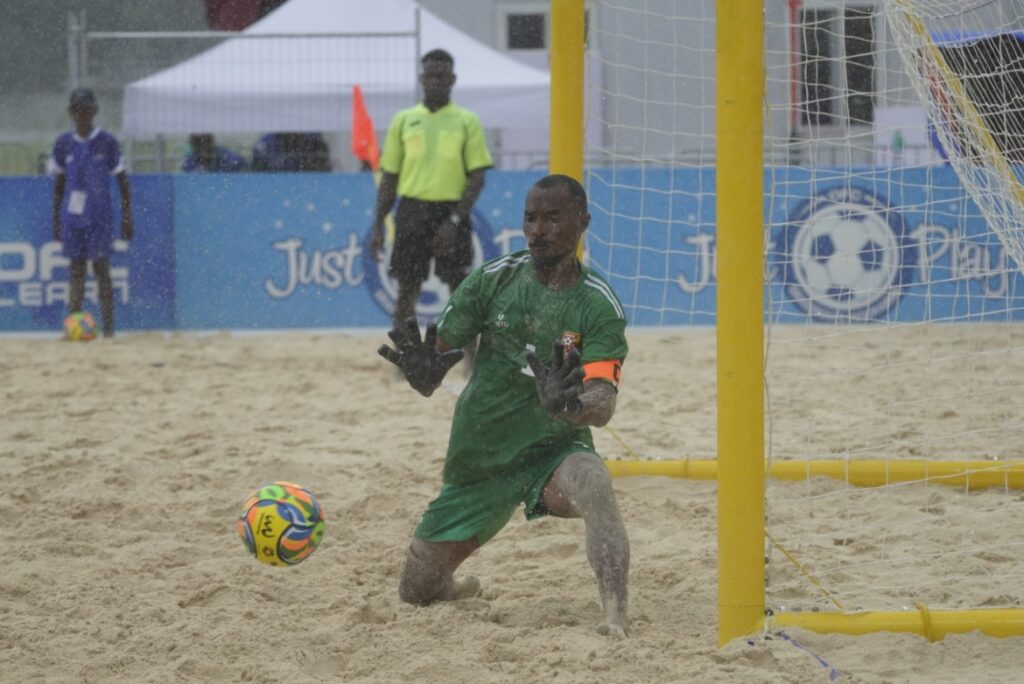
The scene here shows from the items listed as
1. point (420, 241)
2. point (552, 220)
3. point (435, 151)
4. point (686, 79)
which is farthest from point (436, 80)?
point (552, 220)

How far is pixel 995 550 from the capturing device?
4895 mm

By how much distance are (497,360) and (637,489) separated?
1959mm

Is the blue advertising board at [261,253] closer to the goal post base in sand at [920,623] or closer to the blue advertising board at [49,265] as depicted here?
the blue advertising board at [49,265]

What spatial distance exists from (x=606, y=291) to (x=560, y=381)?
2.31 feet

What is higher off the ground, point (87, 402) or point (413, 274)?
point (413, 274)

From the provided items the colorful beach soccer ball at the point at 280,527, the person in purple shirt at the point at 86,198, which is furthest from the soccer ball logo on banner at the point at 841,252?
the colorful beach soccer ball at the point at 280,527

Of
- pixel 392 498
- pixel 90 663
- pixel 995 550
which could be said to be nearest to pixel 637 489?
pixel 392 498

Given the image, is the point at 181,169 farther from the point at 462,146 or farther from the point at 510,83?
the point at 462,146

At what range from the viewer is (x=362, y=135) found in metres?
12.9

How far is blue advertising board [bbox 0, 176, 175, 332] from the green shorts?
8.69 m

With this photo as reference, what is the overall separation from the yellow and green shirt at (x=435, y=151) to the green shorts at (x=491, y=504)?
508 centimetres

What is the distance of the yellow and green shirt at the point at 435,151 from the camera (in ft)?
30.0

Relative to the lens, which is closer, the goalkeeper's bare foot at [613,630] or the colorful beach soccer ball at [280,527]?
the goalkeeper's bare foot at [613,630]

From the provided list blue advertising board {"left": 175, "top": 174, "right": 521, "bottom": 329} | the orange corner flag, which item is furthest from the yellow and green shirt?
the orange corner flag
